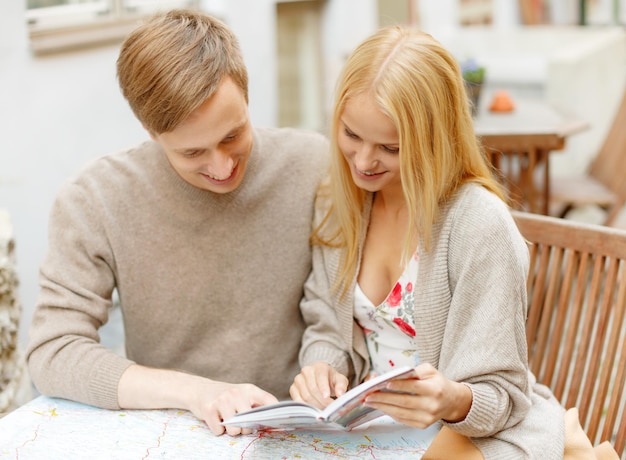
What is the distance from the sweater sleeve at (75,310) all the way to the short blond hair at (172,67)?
Answer: 0.91 ft

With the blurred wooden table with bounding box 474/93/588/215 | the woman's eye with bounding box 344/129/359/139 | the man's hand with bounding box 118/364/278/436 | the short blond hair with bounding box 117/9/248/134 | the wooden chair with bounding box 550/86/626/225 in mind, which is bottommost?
the wooden chair with bounding box 550/86/626/225

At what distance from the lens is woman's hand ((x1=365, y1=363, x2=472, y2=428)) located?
1397 mm

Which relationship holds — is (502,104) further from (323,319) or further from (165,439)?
(165,439)

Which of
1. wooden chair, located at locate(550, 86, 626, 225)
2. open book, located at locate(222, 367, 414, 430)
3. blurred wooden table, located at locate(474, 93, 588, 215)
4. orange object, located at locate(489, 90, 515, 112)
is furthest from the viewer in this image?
orange object, located at locate(489, 90, 515, 112)

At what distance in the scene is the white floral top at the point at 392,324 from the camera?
1.79 m

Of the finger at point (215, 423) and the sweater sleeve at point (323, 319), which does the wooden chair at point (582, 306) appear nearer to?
the sweater sleeve at point (323, 319)

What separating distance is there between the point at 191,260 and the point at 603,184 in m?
3.26

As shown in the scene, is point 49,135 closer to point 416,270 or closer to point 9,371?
point 9,371

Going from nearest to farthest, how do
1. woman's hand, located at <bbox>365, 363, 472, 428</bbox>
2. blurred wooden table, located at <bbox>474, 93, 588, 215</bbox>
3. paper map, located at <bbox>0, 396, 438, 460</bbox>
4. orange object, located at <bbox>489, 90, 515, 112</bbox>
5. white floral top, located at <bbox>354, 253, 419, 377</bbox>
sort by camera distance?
woman's hand, located at <bbox>365, 363, 472, 428</bbox> < paper map, located at <bbox>0, 396, 438, 460</bbox> < white floral top, located at <bbox>354, 253, 419, 377</bbox> < blurred wooden table, located at <bbox>474, 93, 588, 215</bbox> < orange object, located at <bbox>489, 90, 515, 112</bbox>

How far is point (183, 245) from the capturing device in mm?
1953

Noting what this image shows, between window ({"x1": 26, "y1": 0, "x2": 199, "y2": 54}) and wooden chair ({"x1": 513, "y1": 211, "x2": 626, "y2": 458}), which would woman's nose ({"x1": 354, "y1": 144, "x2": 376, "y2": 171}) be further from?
window ({"x1": 26, "y1": 0, "x2": 199, "y2": 54})

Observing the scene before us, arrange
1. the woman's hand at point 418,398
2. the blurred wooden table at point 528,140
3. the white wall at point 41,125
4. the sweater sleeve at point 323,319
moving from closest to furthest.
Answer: the woman's hand at point 418,398 < the sweater sleeve at point 323,319 < the white wall at point 41,125 < the blurred wooden table at point 528,140

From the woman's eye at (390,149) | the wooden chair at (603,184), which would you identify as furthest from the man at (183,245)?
the wooden chair at (603,184)

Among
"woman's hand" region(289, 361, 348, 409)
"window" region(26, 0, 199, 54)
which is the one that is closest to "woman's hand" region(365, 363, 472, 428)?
"woman's hand" region(289, 361, 348, 409)
